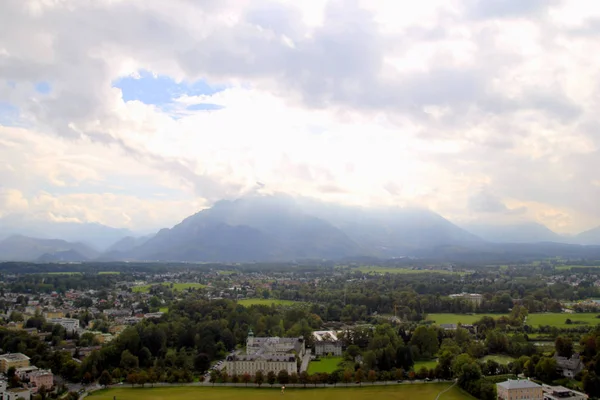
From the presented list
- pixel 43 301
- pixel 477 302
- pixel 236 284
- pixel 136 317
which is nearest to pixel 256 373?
pixel 136 317

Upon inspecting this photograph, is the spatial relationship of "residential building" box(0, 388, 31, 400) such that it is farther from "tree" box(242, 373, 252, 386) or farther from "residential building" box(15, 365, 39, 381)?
"tree" box(242, 373, 252, 386)

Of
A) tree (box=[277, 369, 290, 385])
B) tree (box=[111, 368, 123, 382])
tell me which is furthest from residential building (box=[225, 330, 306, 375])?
tree (box=[111, 368, 123, 382])

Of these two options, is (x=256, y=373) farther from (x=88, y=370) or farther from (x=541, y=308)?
(x=541, y=308)

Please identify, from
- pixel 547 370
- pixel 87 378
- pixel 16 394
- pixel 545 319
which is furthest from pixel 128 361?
pixel 545 319

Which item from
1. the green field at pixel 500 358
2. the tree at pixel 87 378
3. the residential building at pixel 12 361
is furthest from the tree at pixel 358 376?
the residential building at pixel 12 361

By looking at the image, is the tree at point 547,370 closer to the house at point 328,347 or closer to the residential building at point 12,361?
Result: the house at point 328,347

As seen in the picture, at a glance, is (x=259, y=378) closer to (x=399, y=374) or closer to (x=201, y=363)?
(x=201, y=363)

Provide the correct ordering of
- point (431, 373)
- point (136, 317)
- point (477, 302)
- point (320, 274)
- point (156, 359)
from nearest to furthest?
1. point (431, 373)
2. point (156, 359)
3. point (136, 317)
4. point (477, 302)
5. point (320, 274)
